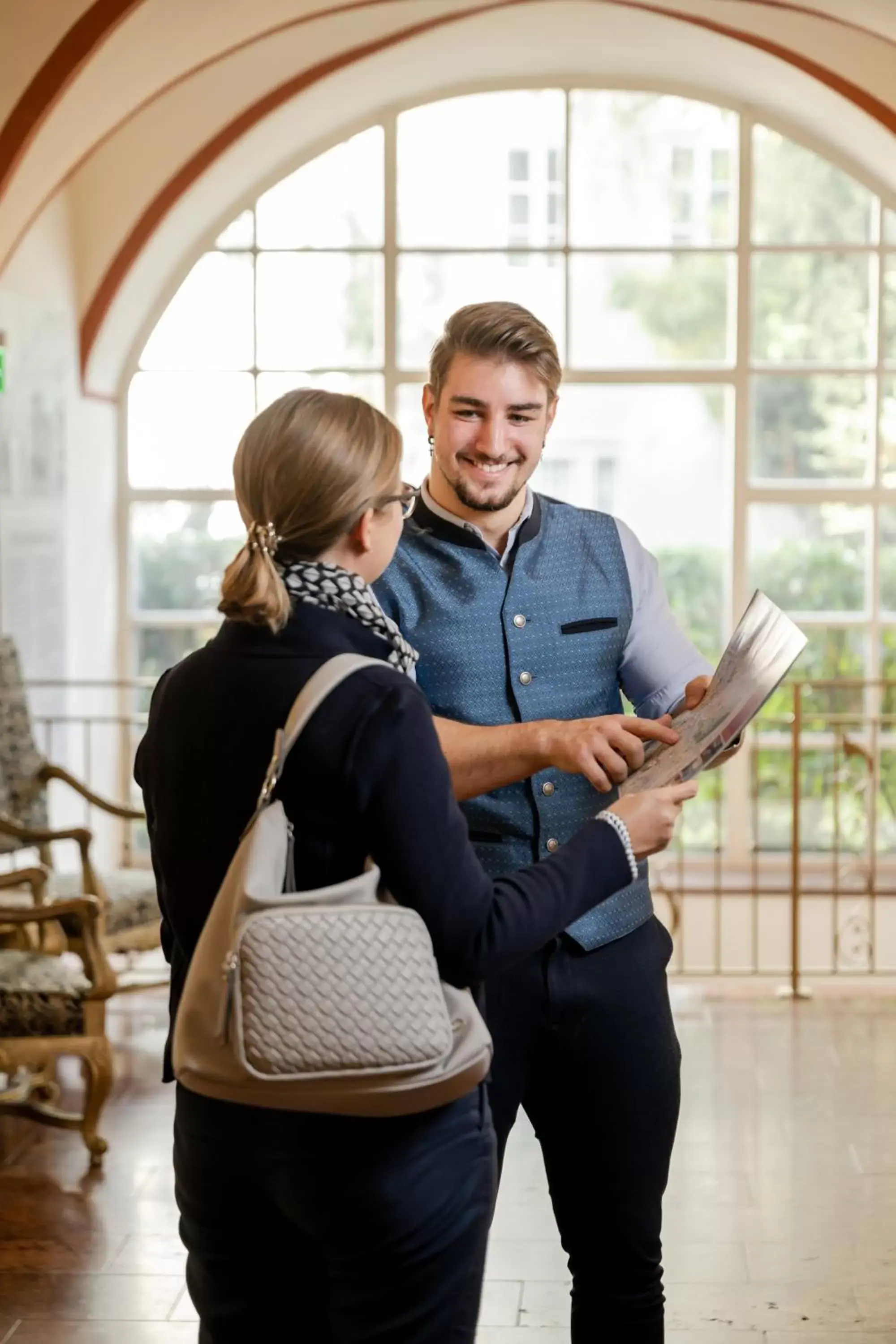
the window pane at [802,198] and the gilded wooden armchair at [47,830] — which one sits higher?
the window pane at [802,198]

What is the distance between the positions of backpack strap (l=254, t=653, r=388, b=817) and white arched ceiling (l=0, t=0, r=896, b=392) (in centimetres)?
503

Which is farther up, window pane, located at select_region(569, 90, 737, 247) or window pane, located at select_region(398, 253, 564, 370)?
window pane, located at select_region(569, 90, 737, 247)

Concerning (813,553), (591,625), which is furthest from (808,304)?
(591,625)

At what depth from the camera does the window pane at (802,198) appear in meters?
9.38

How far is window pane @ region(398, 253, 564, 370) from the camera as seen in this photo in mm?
9641

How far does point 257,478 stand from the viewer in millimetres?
1681

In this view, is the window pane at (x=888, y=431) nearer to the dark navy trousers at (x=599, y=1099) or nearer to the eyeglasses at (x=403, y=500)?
the dark navy trousers at (x=599, y=1099)

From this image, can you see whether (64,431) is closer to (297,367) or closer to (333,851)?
(297,367)

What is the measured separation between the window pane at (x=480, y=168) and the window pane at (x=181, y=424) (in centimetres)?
129

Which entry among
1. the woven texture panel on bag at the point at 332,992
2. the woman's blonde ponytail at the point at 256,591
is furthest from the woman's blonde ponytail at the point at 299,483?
the woven texture panel on bag at the point at 332,992

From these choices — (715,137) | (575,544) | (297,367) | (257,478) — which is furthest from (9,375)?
(257,478)

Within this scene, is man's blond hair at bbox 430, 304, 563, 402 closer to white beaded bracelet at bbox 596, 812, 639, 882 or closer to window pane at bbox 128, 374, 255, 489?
white beaded bracelet at bbox 596, 812, 639, 882

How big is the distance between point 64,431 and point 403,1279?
755 cm

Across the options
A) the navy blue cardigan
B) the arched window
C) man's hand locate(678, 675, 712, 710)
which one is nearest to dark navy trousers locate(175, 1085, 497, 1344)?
the navy blue cardigan
